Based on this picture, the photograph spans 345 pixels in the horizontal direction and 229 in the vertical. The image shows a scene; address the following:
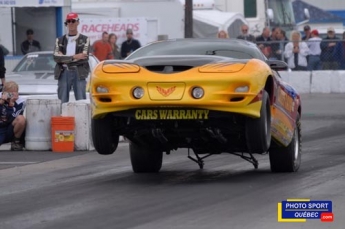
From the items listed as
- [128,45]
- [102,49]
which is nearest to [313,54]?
[128,45]

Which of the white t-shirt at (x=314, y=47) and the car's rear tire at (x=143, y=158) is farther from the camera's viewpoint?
the white t-shirt at (x=314, y=47)

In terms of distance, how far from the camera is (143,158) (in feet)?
42.3

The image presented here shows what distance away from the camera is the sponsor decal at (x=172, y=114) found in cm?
1112

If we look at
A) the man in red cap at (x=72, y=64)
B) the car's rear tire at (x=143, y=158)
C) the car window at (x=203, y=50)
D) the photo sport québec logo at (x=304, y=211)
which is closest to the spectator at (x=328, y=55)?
the man in red cap at (x=72, y=64)

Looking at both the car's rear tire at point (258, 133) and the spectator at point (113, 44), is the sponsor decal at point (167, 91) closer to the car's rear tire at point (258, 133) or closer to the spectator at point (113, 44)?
the car's rear tire at point (258, 133)

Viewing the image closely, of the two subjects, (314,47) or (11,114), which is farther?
(314,47)

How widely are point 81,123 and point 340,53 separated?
15.7 metres

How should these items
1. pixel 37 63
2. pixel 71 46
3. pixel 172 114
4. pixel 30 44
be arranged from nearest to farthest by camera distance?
1. pixel 172 114
2. pixel 71 46
3. pixel 37 63
4. pixel 30 44

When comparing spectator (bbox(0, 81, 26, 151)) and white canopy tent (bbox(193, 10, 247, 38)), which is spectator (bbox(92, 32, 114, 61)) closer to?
white canopy tent (bbox(193, 10, 247, 38))

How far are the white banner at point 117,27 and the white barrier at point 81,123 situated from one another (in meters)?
15.4

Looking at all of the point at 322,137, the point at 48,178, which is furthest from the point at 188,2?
the point at 48,178

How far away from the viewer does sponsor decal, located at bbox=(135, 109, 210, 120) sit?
36.5 feet

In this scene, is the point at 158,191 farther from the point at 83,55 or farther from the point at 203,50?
the point at 83,55

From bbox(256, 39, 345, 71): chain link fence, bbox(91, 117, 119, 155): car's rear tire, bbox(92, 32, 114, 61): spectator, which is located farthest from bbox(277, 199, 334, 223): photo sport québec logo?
bbox(256, 39, 345, 71): chain link fence
